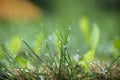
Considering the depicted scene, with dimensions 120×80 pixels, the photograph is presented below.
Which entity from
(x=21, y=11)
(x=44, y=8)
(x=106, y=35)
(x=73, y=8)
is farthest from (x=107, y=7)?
(x=106, y=35)

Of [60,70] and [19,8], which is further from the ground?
[19,8]

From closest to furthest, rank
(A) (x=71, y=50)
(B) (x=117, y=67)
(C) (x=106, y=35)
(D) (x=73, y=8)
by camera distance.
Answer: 1. (B) (x=117, y=67)
2. (A) (x=71, y=50)
3. (C) (x=106, y=35)
4. (D) (x=73, y=8)

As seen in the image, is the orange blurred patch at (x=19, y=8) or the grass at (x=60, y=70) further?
the orange blurred patch at (x=19, y=8)

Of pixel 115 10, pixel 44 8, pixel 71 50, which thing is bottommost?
pixel 71 50

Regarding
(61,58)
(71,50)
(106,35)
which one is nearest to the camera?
(61,58)

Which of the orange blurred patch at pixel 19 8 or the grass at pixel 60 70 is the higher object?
the orange blurred patch at pixel 19 8

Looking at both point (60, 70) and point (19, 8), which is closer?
point (60, 70)

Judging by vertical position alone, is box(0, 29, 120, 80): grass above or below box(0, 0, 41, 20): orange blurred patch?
below

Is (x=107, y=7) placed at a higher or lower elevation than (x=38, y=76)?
higher

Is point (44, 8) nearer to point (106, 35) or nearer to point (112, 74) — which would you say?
point (106, 35)

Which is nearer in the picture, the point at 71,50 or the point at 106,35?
the point at 71,50

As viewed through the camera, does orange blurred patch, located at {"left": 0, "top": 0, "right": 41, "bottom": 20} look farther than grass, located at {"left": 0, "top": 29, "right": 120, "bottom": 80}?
Yes
